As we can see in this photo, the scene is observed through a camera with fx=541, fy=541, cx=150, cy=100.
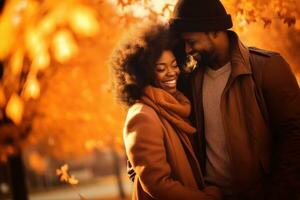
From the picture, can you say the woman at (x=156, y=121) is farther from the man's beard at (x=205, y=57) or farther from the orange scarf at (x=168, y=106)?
the man's beard at (x=205, y=57)

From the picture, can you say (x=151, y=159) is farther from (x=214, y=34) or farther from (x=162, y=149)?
(x=214, y=34)

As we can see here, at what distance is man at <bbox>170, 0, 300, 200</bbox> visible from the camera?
406cm

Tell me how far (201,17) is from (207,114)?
2.56ft

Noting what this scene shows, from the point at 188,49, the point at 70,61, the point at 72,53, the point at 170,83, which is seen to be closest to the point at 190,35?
the point at 188,49

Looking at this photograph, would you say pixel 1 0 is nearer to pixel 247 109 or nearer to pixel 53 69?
pixel 53 69

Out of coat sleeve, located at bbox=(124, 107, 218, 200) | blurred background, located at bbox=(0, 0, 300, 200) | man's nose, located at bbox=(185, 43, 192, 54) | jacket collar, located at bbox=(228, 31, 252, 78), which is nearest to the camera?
coat sleeve, located at bbox=(124, 107, 218, 200)

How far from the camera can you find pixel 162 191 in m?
4.05

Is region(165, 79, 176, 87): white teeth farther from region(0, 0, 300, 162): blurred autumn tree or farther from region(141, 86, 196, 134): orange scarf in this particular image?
region(0, 0, 300, 162): blurred autumn tree

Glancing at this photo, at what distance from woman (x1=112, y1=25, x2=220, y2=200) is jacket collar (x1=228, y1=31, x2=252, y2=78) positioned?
44 cm

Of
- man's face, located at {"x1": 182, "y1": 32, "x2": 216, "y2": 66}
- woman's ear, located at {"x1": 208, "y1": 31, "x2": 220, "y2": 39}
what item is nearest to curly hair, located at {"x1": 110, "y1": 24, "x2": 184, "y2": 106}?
man's face, located at {"x1": 182, "y1": 32, "x2": 216, "y2": 66}

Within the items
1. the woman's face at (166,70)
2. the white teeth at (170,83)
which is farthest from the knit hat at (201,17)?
the white teeth at (170,83)

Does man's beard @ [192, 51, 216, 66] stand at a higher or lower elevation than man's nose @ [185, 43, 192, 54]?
lower

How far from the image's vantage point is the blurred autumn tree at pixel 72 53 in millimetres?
4609

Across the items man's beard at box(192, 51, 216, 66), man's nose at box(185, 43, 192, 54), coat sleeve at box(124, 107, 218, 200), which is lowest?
coat sleeve at box(124, 107, 218, 200)
